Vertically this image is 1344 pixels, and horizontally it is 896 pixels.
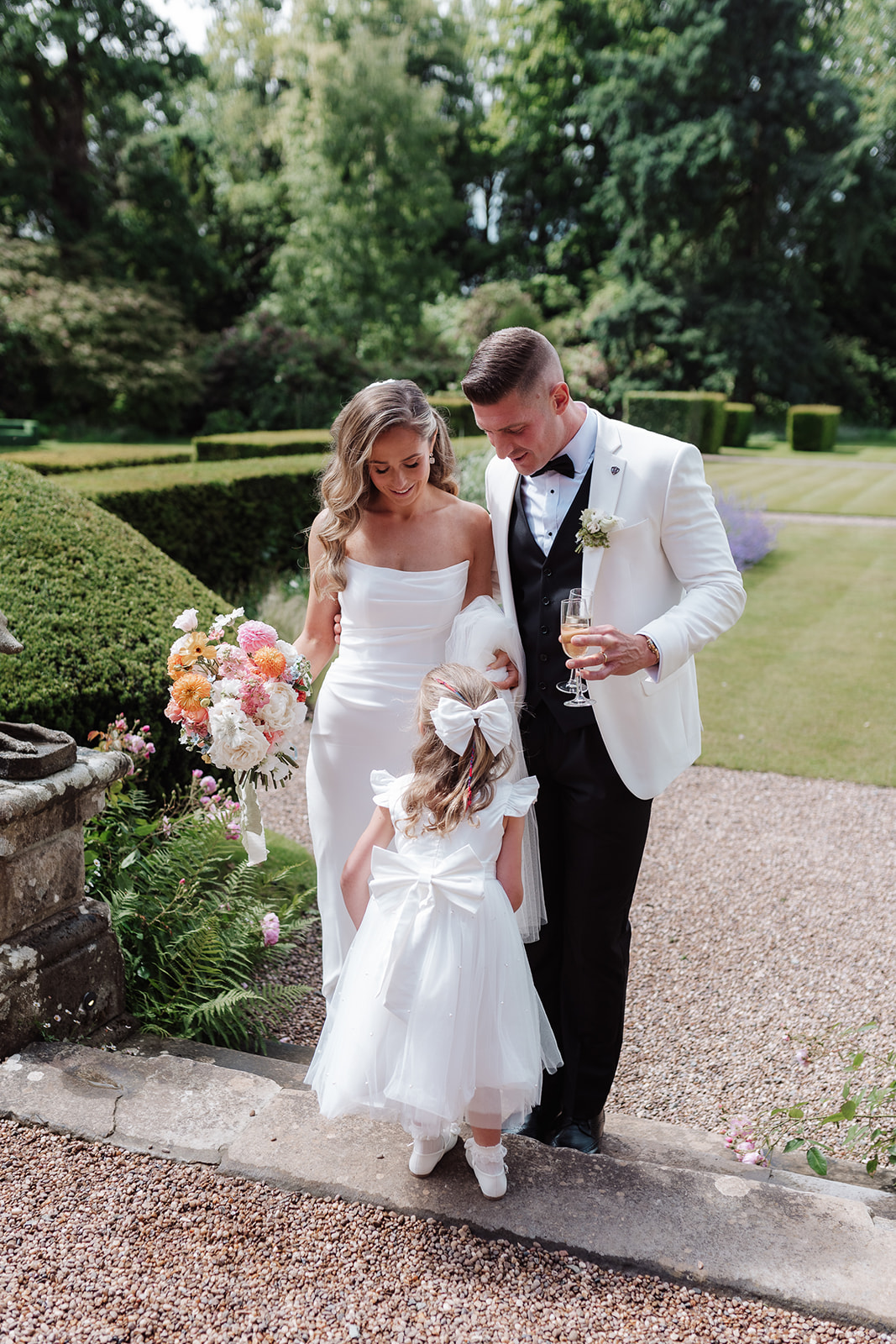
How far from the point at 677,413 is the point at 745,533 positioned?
11.1 m

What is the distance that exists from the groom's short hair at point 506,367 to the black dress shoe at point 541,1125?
6.40ft

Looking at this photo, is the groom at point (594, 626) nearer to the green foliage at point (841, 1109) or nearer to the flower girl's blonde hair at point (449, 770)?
the flower girl's blonde hair at point (449, 770)

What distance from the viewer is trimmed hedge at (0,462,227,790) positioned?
11.6ft

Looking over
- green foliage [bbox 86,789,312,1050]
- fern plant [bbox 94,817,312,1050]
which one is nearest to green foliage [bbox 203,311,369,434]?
green foliage [bbox 86,789,312,1050]

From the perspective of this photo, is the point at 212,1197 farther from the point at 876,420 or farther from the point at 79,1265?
the point at 876,420

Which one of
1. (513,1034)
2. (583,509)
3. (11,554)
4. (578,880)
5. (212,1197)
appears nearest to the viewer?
(212,1197)

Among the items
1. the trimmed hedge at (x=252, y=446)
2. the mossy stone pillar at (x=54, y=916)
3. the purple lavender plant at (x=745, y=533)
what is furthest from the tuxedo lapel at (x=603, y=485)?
the trimmed hedge at (x=252, y=446)

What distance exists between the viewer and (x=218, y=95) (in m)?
33.2

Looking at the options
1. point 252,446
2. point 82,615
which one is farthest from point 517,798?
point 252,446

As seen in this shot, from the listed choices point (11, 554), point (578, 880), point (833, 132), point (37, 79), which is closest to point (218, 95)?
point (37, 79)

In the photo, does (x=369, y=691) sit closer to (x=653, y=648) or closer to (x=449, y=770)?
(x=449, y=770)

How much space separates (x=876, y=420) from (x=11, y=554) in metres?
36.1

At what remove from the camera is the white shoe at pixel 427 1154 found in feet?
6.94

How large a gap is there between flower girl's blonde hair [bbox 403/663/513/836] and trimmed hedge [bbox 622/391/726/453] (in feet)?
64.3
